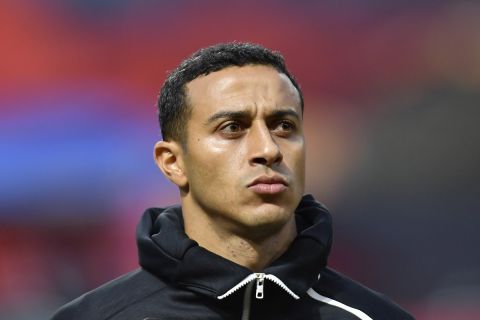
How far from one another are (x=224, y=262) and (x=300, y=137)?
1.09ft

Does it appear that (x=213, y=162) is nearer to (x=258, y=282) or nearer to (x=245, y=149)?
(x=245, y=149)

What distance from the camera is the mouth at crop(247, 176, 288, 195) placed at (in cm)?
171

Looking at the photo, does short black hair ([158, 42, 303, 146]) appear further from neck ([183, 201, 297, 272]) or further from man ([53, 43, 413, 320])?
neck ([183, 201, 297, 272])

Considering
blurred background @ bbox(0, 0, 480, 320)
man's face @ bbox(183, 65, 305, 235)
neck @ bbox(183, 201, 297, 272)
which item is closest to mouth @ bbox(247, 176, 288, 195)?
man's face @ bbox(183, 65, 305, 235)

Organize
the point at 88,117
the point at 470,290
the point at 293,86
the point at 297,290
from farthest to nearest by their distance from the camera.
Answer: the point at 88,117 → the point at 470,290 → the point at 293,86 → the point at 297,290

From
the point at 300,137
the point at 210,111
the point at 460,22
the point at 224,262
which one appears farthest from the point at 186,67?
the point at 460,22

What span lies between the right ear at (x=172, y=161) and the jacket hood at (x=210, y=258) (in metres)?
0.10

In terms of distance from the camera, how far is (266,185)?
1.71 metres

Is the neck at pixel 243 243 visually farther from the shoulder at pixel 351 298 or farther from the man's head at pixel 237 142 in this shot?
the shoulder at pixel 351 298

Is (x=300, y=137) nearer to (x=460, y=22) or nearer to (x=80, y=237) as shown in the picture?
(x=80, y=237)

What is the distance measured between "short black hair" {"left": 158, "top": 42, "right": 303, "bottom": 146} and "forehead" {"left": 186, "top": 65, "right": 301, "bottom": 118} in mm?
17

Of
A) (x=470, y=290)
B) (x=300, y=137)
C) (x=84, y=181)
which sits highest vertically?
(x=300, y=137)

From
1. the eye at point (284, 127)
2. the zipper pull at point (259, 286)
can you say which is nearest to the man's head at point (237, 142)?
the eye at point (284, 127)

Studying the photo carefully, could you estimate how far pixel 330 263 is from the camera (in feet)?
12.2
